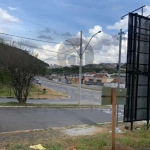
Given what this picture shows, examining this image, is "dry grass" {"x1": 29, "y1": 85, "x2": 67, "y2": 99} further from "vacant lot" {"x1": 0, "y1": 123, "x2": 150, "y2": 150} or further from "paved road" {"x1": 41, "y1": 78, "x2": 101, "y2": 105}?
"vacant lot" {"x1": 0, "y1": 123, "x2": 150, "y2": 150}

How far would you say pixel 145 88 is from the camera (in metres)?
10.3

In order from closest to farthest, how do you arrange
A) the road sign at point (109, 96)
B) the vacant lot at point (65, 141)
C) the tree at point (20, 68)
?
the road sign at point (109, 96) → the vacant lot at point (65, 141) → the tree at point (20, 68)

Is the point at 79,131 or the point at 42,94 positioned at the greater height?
the point at 79,131

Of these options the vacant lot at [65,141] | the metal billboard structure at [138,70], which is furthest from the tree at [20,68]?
the metal billboard structure at [138,70]

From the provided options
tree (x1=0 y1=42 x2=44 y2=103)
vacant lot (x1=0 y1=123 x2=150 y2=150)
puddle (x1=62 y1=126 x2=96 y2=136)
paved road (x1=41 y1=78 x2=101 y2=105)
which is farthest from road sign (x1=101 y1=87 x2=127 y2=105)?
paved road (x1=41 y1=78 x2=101 y2=105)

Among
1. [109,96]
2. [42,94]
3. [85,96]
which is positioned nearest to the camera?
[109,96]

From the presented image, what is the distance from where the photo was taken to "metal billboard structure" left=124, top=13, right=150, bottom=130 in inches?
382

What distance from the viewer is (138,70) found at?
9.81 meters

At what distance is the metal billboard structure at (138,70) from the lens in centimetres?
970

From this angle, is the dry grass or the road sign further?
the dry grass

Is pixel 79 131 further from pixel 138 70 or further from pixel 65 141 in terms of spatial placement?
pixel 138 70

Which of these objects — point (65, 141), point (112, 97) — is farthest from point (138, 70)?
point (65, 141)

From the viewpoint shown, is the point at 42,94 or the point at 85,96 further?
the point at 85,96

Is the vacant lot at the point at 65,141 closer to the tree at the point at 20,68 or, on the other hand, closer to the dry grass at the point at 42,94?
the tree at the point at 20,68
